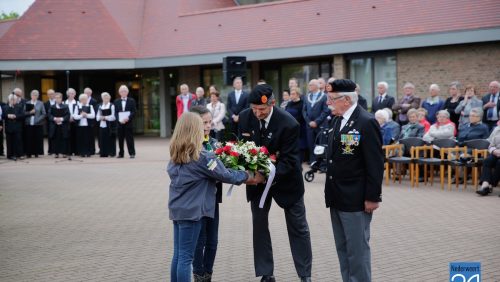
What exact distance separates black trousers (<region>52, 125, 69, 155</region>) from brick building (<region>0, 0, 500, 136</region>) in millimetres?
5320

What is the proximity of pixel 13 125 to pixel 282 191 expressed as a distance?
16.1 m

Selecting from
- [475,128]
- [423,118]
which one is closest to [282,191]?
[475,128]

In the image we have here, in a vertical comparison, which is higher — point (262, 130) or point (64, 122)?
point (262, 130)

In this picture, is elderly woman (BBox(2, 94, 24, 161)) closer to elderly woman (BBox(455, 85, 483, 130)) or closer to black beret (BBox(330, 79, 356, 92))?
elderly woman (BBox(455, 85, 483, 130))

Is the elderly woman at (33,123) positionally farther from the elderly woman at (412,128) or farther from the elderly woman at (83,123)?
the elderly woman at (412,128)

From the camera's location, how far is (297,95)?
16922 millimetres

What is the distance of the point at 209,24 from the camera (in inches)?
1052

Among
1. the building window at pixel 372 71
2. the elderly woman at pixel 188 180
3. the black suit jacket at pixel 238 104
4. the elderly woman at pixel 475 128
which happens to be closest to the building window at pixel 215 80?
the building window at pixel 372 71

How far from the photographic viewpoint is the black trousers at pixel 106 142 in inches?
811

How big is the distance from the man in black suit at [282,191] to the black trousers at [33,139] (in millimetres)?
16387

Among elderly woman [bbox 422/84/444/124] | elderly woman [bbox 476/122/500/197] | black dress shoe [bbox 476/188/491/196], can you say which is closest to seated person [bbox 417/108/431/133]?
elderly woman [bbox 422/84/444/124]

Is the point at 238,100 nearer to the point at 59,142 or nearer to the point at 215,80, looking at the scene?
the point at 59,142

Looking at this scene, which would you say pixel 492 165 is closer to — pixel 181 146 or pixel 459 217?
pixel 459 217

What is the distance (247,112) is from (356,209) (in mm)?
1676
